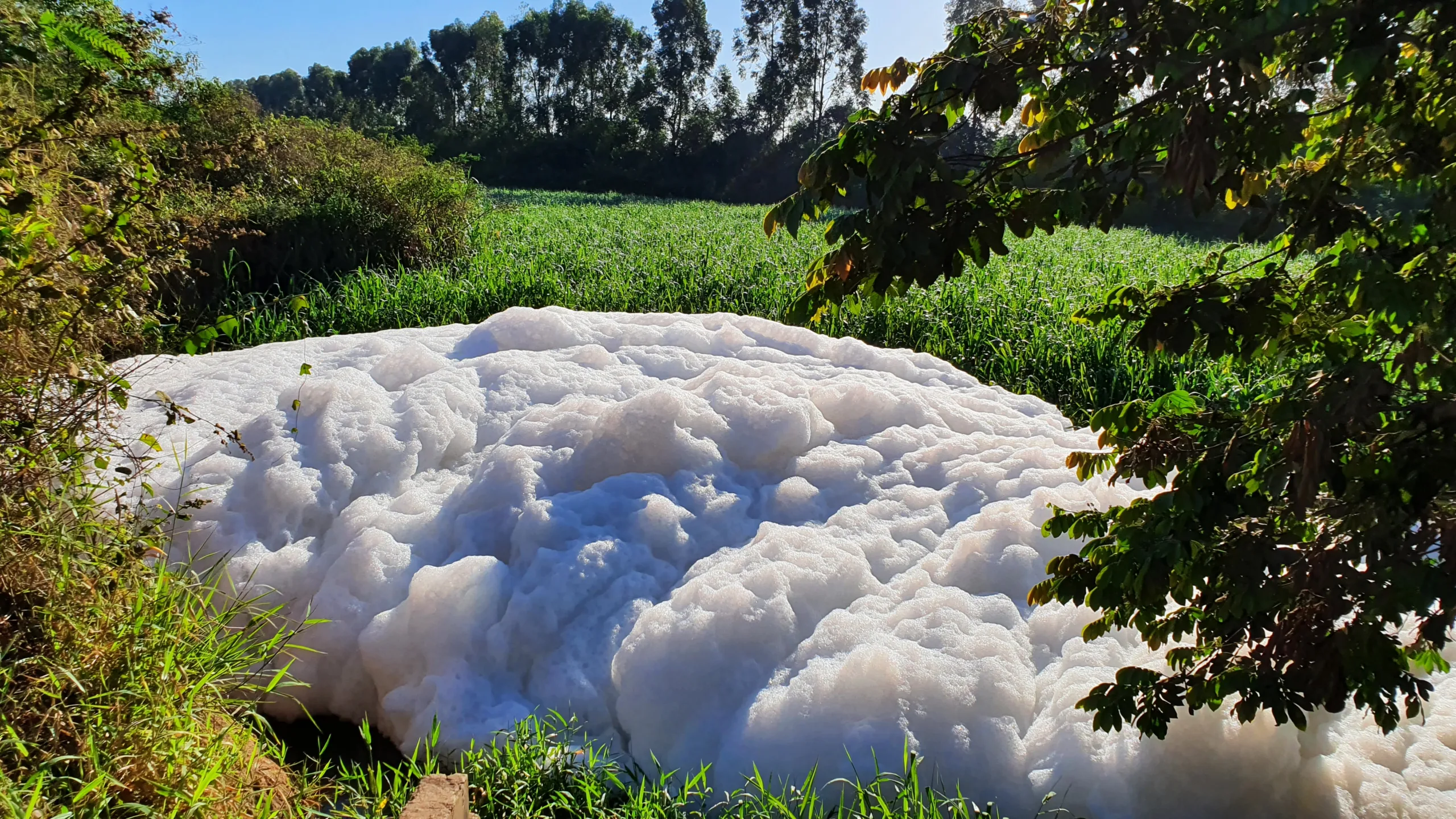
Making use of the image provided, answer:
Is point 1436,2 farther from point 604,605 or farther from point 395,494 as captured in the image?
point 395,494

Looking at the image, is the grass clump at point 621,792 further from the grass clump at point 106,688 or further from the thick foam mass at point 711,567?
the grass clump at point 106,688

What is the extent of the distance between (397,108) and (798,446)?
60.9 m

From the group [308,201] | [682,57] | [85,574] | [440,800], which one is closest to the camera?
[440,800]

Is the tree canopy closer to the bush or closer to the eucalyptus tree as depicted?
the bush

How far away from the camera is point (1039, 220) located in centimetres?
173

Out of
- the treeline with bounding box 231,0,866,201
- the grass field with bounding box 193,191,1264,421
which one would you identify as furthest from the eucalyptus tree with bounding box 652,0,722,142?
the grass field with bounding box 193,191,1264,421

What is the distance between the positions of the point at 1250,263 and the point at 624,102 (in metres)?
52.3

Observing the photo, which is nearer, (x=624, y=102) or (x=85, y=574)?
(x=85, y=574)

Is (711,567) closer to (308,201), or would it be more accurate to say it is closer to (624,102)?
(308,201)

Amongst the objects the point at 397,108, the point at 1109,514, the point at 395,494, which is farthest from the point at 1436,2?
the point at 397,108

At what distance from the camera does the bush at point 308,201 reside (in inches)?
309

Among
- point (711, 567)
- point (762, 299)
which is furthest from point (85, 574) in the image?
point (762, 299)

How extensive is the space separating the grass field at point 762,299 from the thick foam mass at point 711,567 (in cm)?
79

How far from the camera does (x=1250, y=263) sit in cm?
191
